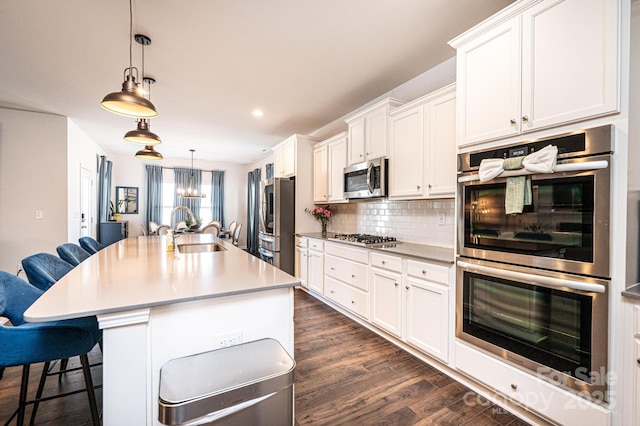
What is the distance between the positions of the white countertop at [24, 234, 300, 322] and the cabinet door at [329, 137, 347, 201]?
7.08 feet

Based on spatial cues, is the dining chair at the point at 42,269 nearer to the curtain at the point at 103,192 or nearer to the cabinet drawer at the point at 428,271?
the cabinet drawer at the point at 428,271

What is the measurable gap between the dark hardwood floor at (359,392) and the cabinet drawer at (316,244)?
144cm

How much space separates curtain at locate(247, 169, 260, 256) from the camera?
7.58 m

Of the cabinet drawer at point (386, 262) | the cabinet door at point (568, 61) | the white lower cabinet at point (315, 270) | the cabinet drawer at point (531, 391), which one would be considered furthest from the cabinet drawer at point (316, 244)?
the cabinet door at point (568, 61)

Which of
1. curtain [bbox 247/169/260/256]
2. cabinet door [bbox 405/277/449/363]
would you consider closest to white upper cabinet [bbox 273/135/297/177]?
curtain [bbox 247/169/260/256]

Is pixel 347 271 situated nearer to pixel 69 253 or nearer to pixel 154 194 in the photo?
pixel 69 253

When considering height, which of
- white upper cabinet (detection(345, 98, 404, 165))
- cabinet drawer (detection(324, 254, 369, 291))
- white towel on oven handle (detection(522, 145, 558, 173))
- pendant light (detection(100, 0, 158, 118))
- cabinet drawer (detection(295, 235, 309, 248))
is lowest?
cabinet drawer (detection(324, 254, 369, 291))

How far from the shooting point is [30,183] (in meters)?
4.05

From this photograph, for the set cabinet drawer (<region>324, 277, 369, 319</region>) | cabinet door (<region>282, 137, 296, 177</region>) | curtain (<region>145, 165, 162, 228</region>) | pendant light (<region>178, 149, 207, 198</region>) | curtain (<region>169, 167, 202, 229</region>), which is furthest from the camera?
curtain (<region>169, 167, 202, 229</region>)

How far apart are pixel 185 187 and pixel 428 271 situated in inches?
300

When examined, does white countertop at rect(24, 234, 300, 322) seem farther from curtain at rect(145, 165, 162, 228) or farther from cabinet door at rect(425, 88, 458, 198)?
curtain at rect(145, 165, 162, 228)

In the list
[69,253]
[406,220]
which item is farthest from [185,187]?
[406,220]

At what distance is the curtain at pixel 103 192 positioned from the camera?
6.16 m

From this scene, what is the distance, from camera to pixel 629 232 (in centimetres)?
129
